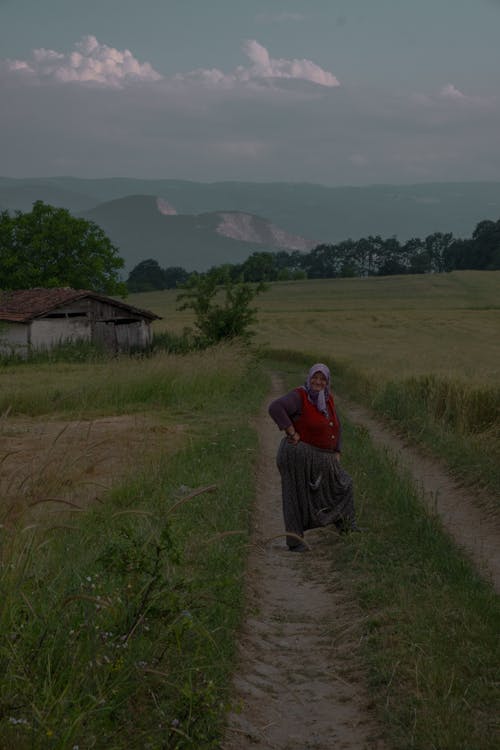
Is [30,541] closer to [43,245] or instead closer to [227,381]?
[227,381]

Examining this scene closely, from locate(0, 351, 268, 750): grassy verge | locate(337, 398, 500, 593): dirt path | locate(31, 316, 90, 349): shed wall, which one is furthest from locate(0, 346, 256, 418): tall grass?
locate(0, 351, 268, 750): grassy verge

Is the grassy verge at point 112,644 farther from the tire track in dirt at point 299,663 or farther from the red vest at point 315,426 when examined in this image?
the red vest at point 315,426

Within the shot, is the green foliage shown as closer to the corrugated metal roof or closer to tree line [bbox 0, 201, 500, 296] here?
tree line [bbox 0, 201, 500, 296]

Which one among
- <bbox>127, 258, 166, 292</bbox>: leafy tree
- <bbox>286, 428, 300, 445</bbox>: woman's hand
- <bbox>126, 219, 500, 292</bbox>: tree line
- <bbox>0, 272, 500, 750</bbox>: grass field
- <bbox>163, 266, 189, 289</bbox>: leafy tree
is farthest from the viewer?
<bbox>163, 266, 189, 289</bbox>: leafy tree

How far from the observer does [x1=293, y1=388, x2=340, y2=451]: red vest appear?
8930 mm

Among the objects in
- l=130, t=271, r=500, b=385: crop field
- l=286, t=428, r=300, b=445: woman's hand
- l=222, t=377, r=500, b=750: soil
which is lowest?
l=130, t=271, r=500, b=385: crop field

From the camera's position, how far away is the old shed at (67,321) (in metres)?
40.4

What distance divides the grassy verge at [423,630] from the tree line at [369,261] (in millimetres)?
93372

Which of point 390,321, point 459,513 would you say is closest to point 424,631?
point 459,513

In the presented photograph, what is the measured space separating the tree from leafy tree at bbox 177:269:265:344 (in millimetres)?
21848

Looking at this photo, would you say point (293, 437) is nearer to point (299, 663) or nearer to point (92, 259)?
point (299, 663)

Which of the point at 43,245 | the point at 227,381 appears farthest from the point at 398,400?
the point at 43,245

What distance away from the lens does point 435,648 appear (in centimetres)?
573

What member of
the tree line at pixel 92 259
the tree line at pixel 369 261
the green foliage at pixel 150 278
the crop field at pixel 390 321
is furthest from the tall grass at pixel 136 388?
the green foliage at pixel 150 278
